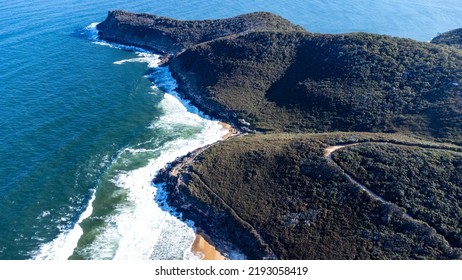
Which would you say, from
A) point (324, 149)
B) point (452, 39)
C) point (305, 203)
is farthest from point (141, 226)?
point (452, 39)

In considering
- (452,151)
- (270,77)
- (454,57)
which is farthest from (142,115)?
(454,57)

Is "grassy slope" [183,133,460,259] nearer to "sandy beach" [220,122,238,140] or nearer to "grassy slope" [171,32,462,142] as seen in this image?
"sandy beach" [220,122,238,140]

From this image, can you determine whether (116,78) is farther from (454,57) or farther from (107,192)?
(454,57)

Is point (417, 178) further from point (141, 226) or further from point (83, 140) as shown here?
point (83, 140)

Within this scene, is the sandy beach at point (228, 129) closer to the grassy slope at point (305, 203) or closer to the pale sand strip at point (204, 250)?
the grassy slope at point (305, 203)

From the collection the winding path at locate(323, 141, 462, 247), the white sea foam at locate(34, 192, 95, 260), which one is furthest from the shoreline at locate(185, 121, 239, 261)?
the winding path at locate(323, 141, 462, 247)

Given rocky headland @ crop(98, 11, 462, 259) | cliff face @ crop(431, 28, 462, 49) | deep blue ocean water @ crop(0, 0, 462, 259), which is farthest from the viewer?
cliff face @ crop(431, 28, 462, 49)
